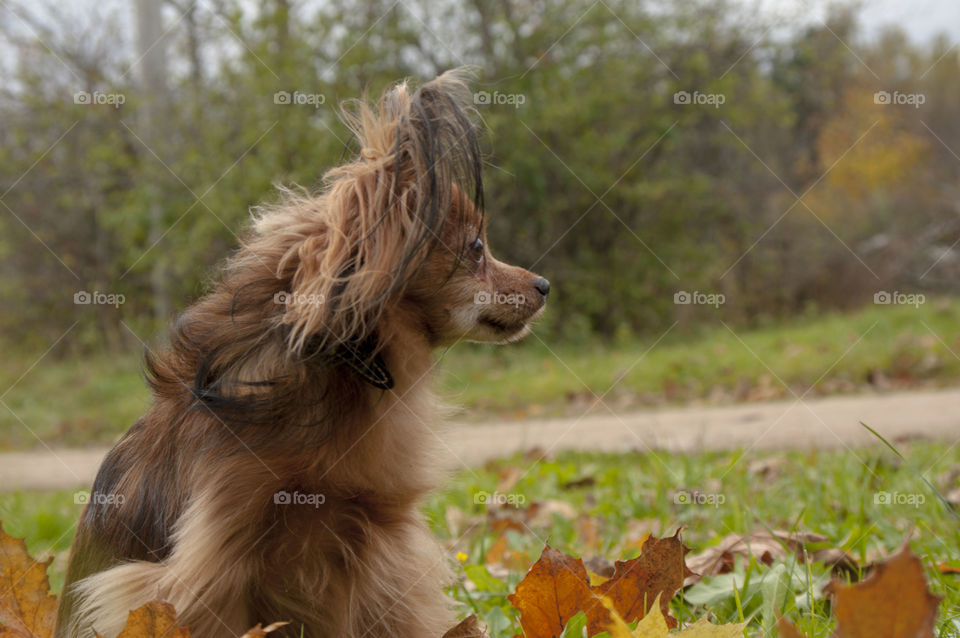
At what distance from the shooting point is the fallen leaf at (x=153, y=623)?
1.90 metres

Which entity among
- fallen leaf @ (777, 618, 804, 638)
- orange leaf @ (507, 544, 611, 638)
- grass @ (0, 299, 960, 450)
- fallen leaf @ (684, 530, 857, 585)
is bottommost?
grass @ (0, 299, 960, 450)

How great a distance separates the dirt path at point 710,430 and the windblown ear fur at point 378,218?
3.63m

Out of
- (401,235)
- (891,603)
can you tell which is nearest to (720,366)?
(401,235)

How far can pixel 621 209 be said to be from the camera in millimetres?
16016

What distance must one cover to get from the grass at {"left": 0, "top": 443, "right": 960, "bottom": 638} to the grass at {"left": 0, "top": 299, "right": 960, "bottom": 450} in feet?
10.9

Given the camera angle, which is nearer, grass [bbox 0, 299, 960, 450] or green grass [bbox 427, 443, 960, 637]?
green grass [bbox 427, 443, 960, 637]

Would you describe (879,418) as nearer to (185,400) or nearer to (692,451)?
(692,451)

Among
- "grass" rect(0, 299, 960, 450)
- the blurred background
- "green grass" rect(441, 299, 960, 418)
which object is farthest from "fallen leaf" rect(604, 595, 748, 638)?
the blurred background

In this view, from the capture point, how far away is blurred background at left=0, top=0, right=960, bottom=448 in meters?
13.5

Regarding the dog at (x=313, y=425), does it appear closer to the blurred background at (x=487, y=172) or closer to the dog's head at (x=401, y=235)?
the dog's head at (x=401, y=235)

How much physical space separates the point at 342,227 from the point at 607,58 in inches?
539

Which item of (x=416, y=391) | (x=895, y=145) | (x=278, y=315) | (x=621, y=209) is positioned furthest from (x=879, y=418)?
(x=895, y=145)

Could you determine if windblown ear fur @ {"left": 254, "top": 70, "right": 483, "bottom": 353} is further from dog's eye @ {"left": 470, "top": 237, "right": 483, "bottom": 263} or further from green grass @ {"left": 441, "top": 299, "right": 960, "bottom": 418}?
green grass @ {"left": 441, "top": 299, "right": 960, "bottom": 418}

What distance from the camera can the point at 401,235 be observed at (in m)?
2.58
